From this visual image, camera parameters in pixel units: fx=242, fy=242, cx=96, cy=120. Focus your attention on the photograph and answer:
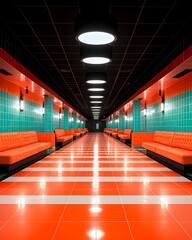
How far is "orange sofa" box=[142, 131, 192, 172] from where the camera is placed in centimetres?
593

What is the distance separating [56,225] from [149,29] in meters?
4.84

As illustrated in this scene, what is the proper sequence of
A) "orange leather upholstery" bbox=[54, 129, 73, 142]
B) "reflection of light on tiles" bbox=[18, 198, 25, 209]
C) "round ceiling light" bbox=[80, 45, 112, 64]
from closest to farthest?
"reflection of light on tiles" bbox=[18, 198, 25, 209]
"round ceiling light" bbox=[80, 45, 112, 64]
"orange leather upholstery" bbox=[54, 129, 73, 142]

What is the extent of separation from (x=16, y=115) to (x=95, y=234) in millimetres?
8130

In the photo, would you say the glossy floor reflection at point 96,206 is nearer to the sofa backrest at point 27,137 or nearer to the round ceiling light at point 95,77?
the sofa backrest at point 27,137

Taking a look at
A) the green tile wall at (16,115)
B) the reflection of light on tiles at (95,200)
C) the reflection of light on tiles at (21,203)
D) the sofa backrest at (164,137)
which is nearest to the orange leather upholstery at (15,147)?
the green tile wall at (16,115)

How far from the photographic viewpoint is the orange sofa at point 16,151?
596 cm

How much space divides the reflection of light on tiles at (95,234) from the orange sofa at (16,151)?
3.70 meters

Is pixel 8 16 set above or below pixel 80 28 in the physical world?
above

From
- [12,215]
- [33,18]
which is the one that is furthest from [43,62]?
[12,215]

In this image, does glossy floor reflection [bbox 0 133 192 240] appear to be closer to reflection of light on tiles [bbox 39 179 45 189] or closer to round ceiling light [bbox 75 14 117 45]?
reflection of light on tiles [bbox 39 179 45 189]

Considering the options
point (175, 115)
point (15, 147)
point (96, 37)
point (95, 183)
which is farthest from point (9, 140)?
point (175, 115)

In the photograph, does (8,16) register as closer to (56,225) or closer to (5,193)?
(5,193)

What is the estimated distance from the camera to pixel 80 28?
4305 millimetres

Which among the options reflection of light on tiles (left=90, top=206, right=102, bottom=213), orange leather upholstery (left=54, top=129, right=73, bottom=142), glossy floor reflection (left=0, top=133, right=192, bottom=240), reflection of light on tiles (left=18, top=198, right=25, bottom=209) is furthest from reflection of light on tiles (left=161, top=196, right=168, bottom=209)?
orange leather upholstery (left=54, top=129, right=73, bottom=142)
